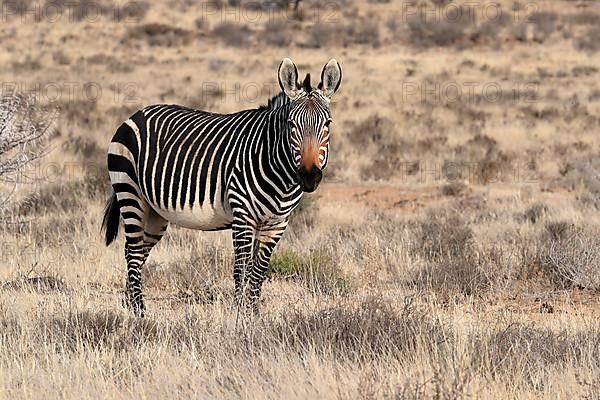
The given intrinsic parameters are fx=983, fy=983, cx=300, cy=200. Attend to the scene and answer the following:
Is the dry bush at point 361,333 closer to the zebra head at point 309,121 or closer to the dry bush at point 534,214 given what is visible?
the zebra head at point 309,121

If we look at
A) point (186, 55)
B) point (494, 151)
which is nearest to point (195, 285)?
point (494, 151)

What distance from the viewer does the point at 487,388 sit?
4707 millimetres

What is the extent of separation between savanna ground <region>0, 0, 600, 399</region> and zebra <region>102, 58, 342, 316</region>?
52 centimetres

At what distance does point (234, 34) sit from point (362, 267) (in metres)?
32.7

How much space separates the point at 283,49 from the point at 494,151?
21350mm

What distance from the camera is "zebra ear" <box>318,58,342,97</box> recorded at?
21.9 ft

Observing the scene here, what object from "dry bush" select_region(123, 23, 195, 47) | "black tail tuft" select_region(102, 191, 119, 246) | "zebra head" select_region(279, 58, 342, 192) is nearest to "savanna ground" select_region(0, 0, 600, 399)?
"black tail tuft" select_region(102, 191, 119, 246)

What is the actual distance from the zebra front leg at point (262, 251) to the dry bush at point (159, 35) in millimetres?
32843

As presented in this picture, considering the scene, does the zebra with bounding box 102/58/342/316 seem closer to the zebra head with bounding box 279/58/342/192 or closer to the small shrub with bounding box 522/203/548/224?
the zebra head with bounding box 279/58/342/192

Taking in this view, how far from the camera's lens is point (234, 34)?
4044cm

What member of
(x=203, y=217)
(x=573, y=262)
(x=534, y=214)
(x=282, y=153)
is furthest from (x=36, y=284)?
(x=534, y=214)

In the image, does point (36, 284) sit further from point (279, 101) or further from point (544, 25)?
point (544, 25)

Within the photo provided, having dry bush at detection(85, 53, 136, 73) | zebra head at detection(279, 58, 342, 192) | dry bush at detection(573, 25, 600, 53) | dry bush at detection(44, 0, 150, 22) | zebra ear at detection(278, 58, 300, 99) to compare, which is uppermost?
dry bush at detection(44, 0, 150, 22)

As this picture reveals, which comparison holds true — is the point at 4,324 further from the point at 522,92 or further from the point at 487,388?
the point at 522,92
